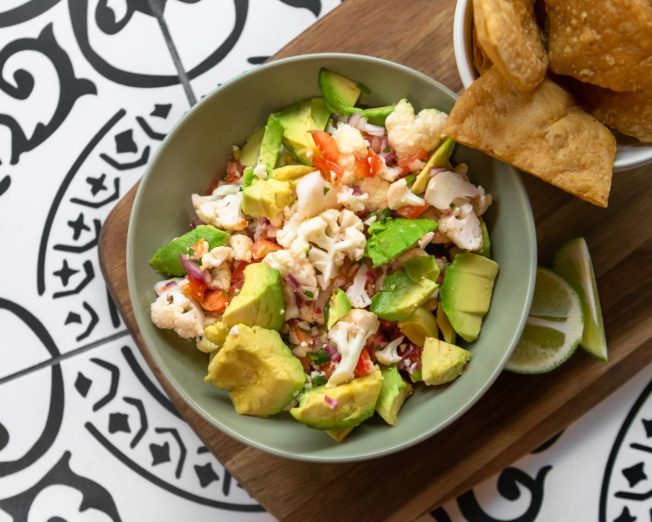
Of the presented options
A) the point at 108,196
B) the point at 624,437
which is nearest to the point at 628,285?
the point at 624,437

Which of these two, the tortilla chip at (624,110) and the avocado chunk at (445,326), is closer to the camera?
the tortilla chip at (624,110)

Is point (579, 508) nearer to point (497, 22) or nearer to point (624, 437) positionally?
point (624, 437)

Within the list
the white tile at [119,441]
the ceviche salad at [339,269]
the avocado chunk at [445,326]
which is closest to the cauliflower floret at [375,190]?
the ceviche salad at [339,269]

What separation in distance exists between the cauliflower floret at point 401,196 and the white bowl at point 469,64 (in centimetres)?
21

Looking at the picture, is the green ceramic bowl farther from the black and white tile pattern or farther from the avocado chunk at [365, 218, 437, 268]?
the black and white tile pattern

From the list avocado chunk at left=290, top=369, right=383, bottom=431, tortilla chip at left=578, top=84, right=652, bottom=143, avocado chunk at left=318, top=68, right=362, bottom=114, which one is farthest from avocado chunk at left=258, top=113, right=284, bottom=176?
tortilla chip at left=578, top=84, right=652, bottom=143

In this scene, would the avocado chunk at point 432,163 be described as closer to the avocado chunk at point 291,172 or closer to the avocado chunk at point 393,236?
the avocado chunk at point 393,236

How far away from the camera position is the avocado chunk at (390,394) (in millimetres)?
1339

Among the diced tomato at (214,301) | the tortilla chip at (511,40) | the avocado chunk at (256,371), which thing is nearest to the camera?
the tortilla chip at (511,40)

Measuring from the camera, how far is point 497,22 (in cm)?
113

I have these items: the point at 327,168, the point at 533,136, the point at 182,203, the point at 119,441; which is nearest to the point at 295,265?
the point at 327,168

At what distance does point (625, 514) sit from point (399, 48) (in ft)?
3.81

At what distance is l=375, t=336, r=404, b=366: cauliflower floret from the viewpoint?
4.45ft

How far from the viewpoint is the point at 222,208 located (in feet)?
4.56
